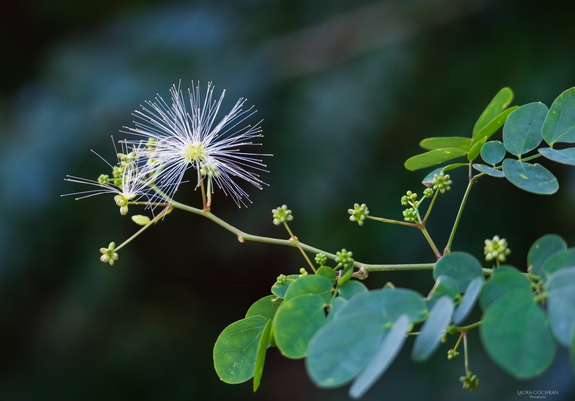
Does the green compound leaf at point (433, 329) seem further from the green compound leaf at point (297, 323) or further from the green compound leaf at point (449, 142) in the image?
the green compound leaf at point (449, 142)

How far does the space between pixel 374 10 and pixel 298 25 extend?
55 centimetres

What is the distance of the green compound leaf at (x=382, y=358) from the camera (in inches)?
23.0

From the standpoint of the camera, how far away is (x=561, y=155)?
92 cm

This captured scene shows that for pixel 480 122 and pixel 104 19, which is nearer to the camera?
pixel 480 122

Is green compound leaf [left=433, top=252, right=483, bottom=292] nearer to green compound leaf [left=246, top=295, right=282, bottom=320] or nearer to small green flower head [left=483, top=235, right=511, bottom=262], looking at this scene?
small green flower head [left=483, top=235, right=511, bottom=262]

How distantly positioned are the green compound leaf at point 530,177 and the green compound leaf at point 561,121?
0.09 meters

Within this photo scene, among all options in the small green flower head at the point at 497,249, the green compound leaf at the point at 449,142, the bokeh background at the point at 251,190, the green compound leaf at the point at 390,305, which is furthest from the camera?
the bokeh background at the point at 251,190

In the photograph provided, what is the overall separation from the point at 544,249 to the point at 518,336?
0.24m

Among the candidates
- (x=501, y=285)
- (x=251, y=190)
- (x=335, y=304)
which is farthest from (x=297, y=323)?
(x=251, y=190)

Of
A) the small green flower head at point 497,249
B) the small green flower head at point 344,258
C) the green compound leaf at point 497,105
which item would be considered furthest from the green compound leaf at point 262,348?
the green compound leaf at point 497,105

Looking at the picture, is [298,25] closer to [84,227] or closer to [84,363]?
[84,227]

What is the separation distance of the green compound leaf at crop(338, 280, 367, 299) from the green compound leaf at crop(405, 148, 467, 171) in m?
0.32

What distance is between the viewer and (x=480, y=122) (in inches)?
45.9

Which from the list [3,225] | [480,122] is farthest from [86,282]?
[480,122]
